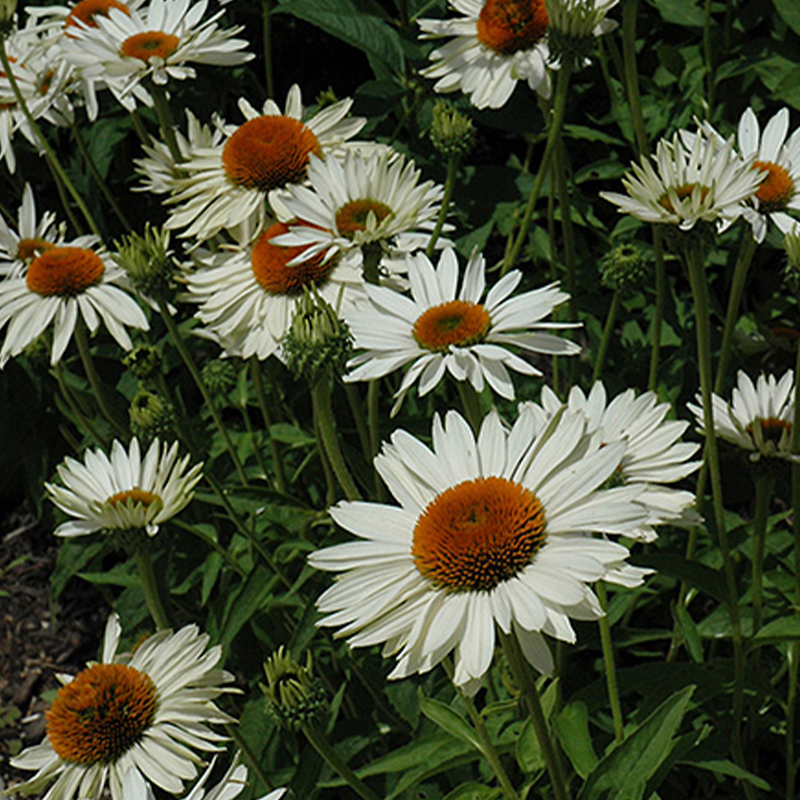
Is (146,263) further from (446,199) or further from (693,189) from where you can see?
(693,189)

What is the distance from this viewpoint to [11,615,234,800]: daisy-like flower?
160 cm

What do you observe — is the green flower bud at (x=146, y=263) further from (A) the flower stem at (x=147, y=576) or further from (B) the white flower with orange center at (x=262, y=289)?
(A) the flower stem at (x=147, y=576)

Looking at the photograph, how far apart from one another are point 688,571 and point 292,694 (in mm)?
579

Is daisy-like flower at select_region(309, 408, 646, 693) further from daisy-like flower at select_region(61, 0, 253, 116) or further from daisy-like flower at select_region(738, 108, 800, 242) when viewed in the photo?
daisy-like flower at select_region(61, 0, 253, 116)

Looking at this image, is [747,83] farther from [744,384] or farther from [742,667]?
[742,667]

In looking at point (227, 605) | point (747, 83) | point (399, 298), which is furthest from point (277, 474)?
point (747, 83)

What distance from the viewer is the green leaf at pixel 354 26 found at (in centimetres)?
237

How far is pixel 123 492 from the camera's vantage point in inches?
74.8

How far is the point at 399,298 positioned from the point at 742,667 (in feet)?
2.42

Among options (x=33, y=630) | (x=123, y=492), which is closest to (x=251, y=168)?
(x=123, y=492)

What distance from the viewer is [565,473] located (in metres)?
1.27

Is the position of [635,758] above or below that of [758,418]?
below

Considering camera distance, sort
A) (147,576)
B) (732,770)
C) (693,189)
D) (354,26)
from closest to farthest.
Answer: (693,189)
(732,770)
(147,576)
(354,26)

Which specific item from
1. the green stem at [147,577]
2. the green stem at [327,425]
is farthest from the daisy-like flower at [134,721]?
the green stem at [327,425]
